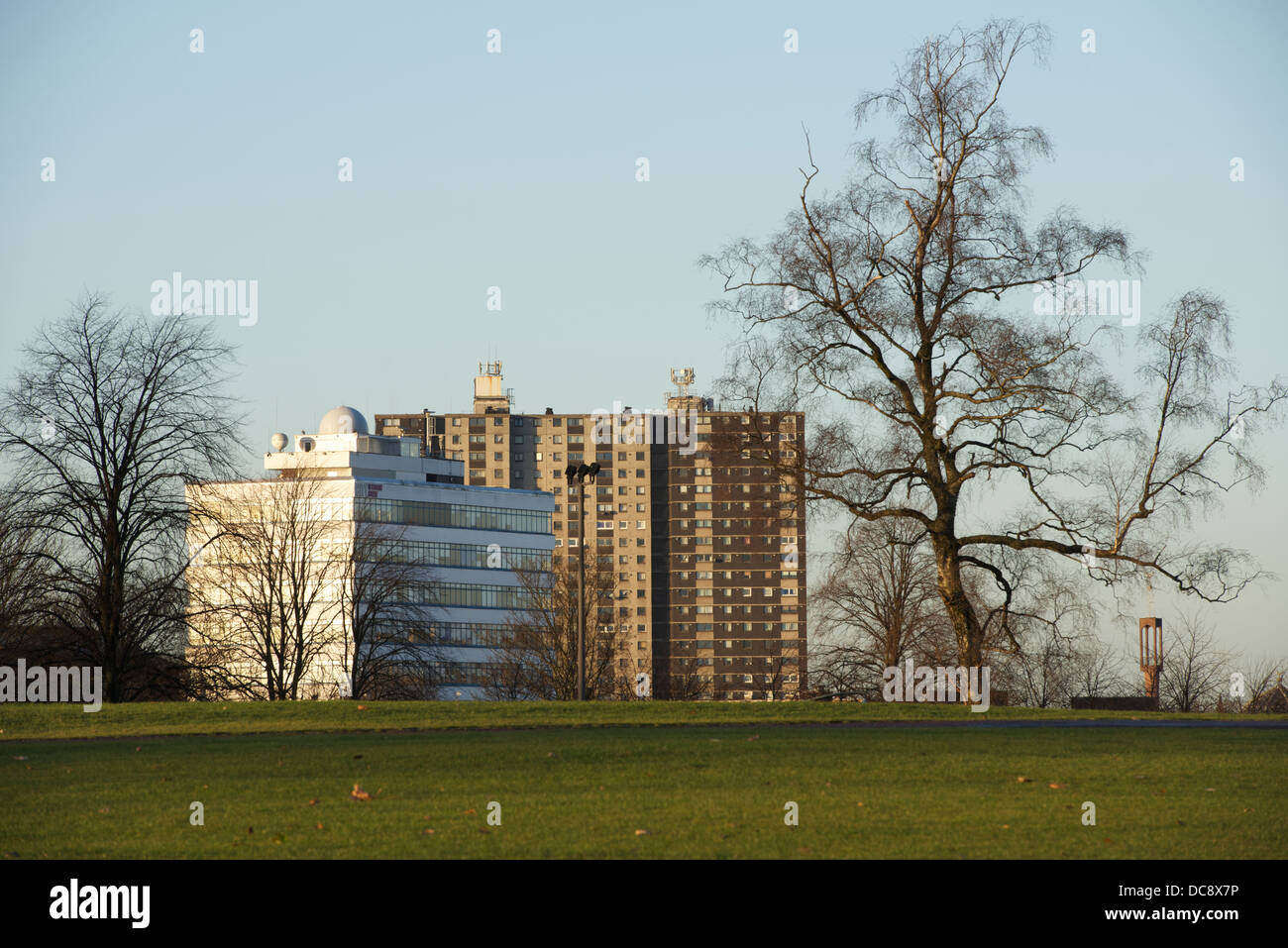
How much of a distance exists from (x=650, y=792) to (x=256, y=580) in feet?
278

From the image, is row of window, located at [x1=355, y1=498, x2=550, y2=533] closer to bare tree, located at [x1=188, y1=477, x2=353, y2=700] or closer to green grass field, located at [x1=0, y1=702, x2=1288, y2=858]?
bare tree, located at [x1=188, y1=477, x2=353, y2=700]

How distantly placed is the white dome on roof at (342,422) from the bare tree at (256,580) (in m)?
41.5

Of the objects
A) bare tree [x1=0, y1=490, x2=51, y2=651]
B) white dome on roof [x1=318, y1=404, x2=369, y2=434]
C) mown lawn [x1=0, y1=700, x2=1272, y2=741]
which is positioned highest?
white dome on roof [x1=318, y1=404, x2=369, y2=434]

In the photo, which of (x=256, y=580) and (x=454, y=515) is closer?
(x=256, y=580)

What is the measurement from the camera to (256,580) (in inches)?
3718

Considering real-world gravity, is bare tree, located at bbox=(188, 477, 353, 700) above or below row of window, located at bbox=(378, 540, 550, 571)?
below

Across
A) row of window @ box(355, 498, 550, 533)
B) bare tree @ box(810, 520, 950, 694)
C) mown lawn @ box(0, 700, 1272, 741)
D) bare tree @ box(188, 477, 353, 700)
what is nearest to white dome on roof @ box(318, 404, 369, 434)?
row of window @ box(355, 498, 550, 533)

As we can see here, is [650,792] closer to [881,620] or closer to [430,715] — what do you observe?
[430,715]

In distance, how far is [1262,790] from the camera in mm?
14172

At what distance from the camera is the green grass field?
1091 cm

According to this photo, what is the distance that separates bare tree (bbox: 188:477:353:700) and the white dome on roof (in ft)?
136

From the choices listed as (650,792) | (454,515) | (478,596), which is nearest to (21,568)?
(650,792)

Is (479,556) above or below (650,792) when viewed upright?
above

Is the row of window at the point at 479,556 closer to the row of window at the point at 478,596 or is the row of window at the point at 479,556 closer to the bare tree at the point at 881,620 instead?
the row of window at the point at 478,596
